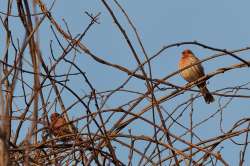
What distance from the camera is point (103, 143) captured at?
2541 mm

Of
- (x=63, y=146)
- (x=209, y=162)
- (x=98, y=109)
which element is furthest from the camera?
(x=209, y=162)

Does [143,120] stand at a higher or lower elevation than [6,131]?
higher

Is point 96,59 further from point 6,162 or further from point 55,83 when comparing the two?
point 6,162

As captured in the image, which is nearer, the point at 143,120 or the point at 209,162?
the point at 143,120

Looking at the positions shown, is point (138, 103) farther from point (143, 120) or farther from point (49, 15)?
point (49, 15)

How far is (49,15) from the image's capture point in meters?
2.76

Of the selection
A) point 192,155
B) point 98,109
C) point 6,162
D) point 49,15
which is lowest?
point 6,162

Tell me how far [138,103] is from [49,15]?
2.04 feet

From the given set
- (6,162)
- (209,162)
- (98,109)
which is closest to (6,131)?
(6,162)

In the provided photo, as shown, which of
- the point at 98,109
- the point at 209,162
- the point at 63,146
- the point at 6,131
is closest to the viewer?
the point at 6,131

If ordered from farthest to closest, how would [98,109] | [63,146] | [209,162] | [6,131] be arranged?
[209,162] → [63,146] → [98,109] → [6,131]

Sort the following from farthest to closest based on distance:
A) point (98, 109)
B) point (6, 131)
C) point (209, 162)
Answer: point (209, 162), point (98, 109), point (6, 131)

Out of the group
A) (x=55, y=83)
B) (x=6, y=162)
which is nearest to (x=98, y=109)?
(x=55, y=83)

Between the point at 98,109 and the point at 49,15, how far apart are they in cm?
70
